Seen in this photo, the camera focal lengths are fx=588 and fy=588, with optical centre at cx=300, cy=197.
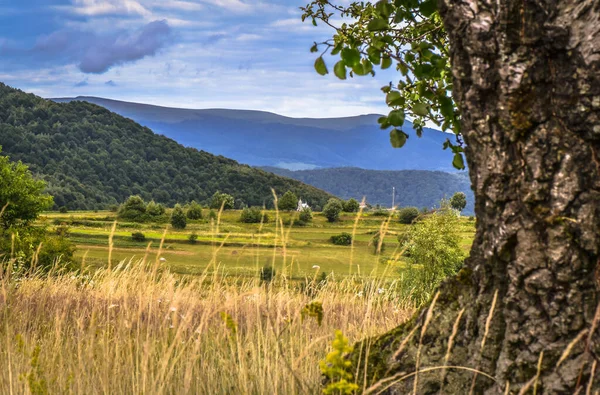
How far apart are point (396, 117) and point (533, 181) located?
1.26 metres

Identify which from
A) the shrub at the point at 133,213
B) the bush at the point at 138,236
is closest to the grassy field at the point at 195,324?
the bush at the point at 138,236

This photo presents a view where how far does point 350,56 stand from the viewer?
3.48 metres

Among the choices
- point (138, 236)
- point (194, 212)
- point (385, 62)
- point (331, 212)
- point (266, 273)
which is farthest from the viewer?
point (331, 212)

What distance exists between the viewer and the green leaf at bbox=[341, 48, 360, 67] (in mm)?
3467

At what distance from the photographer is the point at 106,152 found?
487 feet

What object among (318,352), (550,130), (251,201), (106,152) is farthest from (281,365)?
(106,152)

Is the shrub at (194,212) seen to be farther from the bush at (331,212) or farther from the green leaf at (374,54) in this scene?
the green leaf at (374,54)

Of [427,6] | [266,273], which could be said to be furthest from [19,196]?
[427,6]

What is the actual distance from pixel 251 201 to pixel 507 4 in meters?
107

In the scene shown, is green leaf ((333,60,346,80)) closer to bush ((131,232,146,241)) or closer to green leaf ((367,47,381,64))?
green leaf ((367,47,381,64))

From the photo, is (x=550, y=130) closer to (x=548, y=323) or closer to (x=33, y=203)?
(x=548, y=323)

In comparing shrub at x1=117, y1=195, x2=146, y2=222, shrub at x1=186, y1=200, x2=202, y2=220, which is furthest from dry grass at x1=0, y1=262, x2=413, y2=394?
shrub at x1=186, y1=200, x2=202, y2=220

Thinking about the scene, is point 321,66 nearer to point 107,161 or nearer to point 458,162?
point 458,162

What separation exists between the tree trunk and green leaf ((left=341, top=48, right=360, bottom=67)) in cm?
93
